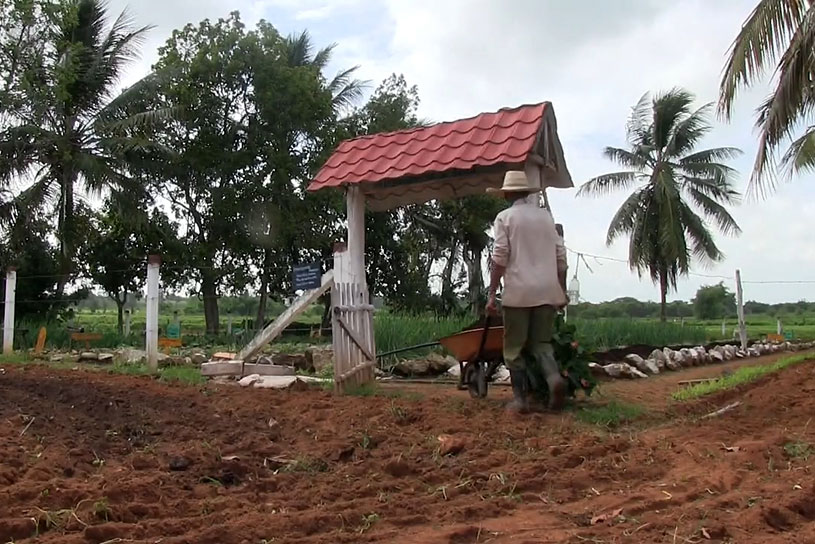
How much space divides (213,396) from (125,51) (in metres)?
16.9

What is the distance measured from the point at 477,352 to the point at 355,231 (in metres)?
2.31

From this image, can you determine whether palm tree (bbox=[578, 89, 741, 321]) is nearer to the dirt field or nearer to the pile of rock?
the pile of rock

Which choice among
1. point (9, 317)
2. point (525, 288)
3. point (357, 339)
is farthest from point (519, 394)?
point (9, 317)

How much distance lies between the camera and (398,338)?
1050 centimetres

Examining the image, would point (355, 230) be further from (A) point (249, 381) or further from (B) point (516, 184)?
(B) point (516, 184)

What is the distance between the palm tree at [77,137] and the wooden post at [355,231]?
11987 mm

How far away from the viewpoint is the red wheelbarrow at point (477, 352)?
6227 mm

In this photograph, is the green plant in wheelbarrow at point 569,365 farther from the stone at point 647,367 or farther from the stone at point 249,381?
the stone at point 647,367

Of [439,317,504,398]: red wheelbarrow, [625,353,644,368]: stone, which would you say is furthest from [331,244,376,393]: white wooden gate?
[625,353,644,368]: stone

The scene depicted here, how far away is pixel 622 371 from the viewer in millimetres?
9406

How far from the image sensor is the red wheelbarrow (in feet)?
20.4

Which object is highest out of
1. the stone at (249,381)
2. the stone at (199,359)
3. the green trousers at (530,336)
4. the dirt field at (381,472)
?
the green trousers at (530,336)

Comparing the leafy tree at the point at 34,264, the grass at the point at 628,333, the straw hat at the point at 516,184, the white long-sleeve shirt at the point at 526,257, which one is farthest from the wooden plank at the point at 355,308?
the leafy tree at the point at 34,264

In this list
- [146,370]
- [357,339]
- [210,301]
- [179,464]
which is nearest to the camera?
[179,464]
